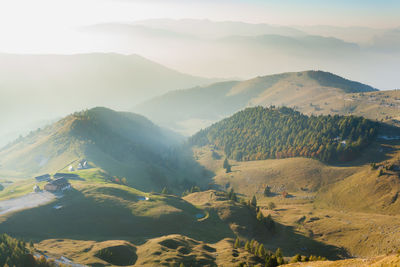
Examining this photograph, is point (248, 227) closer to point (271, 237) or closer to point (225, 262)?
→ point (271, 237)

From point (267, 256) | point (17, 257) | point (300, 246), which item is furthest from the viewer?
point (300, 246)

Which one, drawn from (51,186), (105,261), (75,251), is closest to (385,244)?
(105,261)

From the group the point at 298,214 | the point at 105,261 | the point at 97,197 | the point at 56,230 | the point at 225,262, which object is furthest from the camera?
the point at 298,214

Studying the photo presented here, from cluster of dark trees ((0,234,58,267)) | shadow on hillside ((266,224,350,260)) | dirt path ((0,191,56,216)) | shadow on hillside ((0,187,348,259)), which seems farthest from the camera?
shadow on hillside ((266,224,350,260))

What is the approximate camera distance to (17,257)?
69.6 metres

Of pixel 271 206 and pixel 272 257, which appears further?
pixel 271 206

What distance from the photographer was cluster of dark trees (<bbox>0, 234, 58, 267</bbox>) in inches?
2706

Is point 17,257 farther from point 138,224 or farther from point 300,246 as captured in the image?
point 300,246

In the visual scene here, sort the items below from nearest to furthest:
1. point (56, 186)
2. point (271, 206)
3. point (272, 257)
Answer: point (272, 257) → point (56, 186) → point (271, 206)

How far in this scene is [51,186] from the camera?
126750mm

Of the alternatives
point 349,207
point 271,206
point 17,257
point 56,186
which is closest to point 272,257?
point 17,257

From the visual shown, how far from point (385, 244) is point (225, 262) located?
76624 millimetres

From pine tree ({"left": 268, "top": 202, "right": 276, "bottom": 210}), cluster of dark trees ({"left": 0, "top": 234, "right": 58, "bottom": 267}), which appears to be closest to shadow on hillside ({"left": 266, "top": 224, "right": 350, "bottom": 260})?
pine tree ({"left": 268, "top": 202, "right": 276, "bottom": 210})

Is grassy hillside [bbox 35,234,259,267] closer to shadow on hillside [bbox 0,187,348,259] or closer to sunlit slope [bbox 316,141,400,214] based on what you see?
shadow on hillside [bbox 0,187,348,259]
